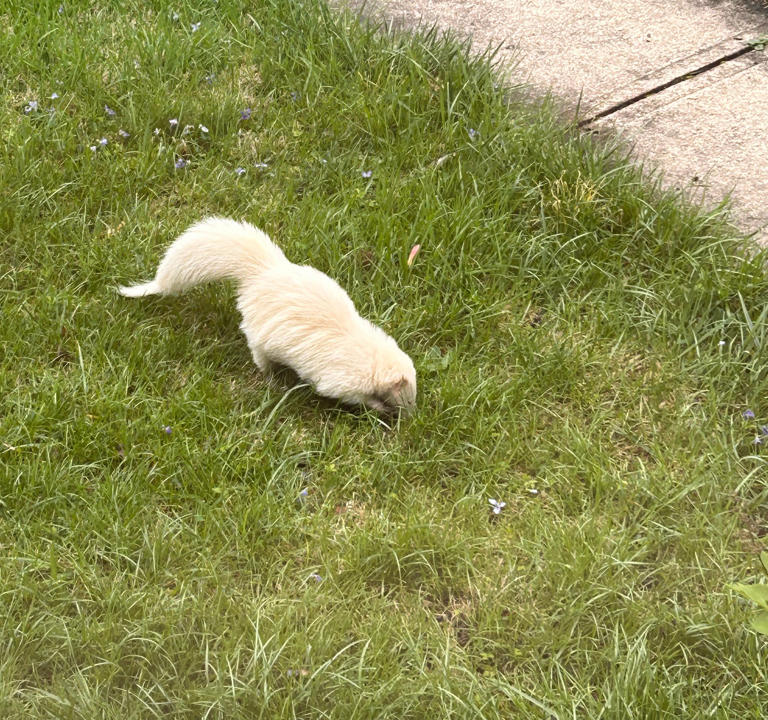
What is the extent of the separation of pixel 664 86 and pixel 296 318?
2.43 m

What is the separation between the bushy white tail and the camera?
344 centimetres

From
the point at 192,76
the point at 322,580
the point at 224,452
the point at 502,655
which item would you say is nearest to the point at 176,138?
the point at 192,76

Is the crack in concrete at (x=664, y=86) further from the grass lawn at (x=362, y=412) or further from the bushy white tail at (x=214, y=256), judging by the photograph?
the bushy white tail at (x=214, y=256)

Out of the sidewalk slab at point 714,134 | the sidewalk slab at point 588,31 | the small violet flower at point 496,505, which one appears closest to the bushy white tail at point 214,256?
the small violet flower at point 496,505

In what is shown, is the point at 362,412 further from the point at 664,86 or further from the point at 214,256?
the point at 664,86

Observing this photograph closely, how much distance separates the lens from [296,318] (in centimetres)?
333

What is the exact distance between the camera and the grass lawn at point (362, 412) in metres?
2.64

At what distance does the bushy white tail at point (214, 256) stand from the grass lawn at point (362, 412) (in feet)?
0.64

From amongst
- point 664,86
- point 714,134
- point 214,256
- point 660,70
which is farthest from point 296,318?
point 660,70

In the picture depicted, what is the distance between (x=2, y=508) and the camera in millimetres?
2959

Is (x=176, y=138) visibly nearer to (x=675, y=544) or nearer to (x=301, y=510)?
(x=301, y=510)

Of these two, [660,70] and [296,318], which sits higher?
[660,70]

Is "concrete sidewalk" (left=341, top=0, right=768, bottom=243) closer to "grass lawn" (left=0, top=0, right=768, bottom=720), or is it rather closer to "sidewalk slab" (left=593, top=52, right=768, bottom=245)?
"sidewalk slab" (left=593, top=52, right=768, bottom=245)

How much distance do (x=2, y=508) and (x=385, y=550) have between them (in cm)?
115
